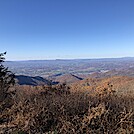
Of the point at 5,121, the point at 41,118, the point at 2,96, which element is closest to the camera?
the point at 41,118

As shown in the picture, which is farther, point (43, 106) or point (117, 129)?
point (43, 106)

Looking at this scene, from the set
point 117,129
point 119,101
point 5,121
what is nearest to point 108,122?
point 117,129

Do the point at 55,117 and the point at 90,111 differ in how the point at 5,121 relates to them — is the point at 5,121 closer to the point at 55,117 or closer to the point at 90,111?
the point at 55,117

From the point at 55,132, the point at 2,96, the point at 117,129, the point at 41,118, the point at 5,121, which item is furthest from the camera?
the point at 2,96

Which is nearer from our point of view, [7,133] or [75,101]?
[7,133]

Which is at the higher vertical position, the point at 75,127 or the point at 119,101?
the point at 119,101

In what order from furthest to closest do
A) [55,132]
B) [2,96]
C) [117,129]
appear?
[2,96], [55,132], [117,129]

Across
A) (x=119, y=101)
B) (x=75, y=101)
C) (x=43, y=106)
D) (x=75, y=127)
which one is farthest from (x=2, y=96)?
(x=119, y=101)

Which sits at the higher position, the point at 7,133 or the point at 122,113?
the point at 122,113

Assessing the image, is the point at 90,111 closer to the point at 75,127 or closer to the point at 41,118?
the point at 75,127
